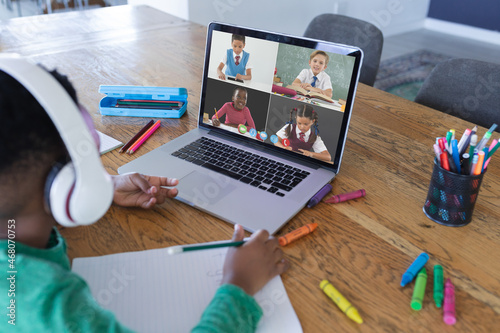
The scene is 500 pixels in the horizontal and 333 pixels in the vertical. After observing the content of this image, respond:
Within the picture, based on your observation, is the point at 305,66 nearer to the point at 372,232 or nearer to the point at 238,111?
the point at 238,111

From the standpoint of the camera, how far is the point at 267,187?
863 millimetres

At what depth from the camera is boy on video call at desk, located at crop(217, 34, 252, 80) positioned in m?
0.97

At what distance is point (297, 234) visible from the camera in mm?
748

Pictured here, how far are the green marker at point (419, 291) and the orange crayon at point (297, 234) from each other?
0.19 meters

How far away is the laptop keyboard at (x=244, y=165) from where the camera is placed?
34.5 inches

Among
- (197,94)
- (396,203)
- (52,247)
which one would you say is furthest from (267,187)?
(197,94)

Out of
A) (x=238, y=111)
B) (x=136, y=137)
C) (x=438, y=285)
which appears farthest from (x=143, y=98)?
(x=438, y=285)

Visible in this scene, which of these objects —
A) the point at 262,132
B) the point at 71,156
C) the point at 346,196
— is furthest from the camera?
the point at 262,132

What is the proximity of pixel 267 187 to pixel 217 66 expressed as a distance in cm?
34

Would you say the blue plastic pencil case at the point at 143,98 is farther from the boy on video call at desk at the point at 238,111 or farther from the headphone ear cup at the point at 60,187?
the headphone ear cup at the point at 60,187

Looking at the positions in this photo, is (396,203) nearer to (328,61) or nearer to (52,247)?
(328,61)

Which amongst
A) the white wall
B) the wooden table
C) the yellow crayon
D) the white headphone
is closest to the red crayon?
the wooden table

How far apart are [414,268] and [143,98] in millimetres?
843

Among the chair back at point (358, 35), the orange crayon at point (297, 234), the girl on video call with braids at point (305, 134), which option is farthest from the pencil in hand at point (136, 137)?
the chair back at point (358, 35)
